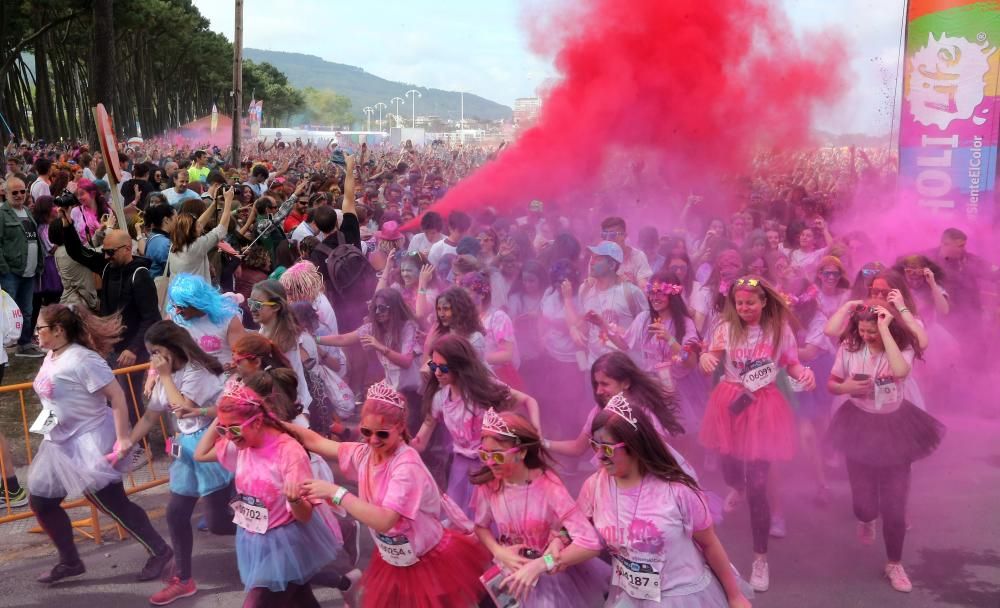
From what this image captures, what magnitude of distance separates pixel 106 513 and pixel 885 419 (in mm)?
4195

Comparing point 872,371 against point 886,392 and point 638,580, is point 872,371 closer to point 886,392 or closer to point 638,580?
point 886,392

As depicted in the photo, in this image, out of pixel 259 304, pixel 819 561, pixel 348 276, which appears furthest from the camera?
pixel 348 276

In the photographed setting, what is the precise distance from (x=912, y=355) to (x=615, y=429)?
245 cm

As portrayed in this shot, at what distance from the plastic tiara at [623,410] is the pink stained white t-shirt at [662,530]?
219 millimetres

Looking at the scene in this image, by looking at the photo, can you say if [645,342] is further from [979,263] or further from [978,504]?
[979,263]

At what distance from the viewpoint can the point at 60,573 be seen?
504 centimetres

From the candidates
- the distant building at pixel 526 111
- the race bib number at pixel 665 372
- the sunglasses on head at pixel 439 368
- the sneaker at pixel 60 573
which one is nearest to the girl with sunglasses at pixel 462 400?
the sunglasses on head at pixel 439 368

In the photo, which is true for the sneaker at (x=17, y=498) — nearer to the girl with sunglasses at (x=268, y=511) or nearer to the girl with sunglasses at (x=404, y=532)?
the girl with sunglasses at (x=268, y=511)

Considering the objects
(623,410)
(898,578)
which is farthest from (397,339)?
(898,578)

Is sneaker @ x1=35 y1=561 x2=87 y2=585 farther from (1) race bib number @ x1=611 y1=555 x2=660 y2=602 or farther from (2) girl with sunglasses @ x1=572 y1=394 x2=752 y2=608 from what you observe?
(1) race bib number @ x1=611 y1=555 x2=660 y2=602

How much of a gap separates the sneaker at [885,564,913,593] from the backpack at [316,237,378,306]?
486cm

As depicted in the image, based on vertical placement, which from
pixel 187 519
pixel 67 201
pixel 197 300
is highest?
pixel 67 201

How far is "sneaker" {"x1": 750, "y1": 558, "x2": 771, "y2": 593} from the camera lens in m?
4.88

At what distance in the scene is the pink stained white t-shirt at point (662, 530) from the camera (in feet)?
10.7
